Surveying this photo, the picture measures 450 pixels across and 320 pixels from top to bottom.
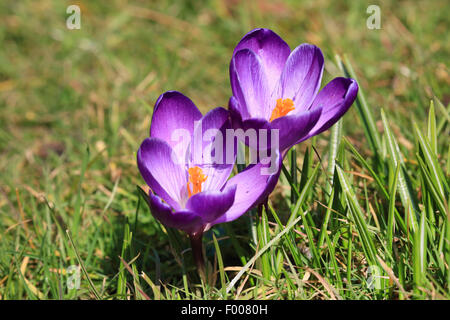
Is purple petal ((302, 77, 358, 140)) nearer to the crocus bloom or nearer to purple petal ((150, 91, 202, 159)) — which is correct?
the crocus bloom

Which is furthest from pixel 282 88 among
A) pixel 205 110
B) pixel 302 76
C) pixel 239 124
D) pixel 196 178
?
pixel 205 110

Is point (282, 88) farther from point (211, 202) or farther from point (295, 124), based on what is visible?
point (211, 202)

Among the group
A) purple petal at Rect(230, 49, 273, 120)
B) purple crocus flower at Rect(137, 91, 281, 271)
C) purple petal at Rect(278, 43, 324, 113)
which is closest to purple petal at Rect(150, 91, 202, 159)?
purple crocus flower at Rect(137, 91, 281, 271)

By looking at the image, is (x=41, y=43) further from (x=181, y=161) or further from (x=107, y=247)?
(x=181, y=161)

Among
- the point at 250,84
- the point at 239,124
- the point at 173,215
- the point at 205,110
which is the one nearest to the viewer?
the point at 173,215

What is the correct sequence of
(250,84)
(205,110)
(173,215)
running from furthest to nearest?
(205,110) → (250,84) → (173,215)


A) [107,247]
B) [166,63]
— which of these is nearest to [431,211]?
[107,247]

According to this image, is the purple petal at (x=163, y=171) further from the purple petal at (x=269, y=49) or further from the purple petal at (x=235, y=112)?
the purple petal at (x=269, y=49)

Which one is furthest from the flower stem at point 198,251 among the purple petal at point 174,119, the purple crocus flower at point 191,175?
the purple petal at point 174,119
